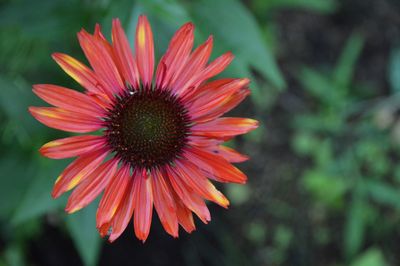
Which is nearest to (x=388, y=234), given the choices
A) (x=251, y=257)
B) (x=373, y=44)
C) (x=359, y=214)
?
(x=359, y=214)

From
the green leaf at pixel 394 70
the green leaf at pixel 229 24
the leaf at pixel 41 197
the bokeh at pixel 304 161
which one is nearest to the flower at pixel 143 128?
the leaf at pixel 41 197

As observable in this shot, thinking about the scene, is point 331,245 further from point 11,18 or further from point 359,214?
point 11,18

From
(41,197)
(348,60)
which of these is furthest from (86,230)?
(348,60)

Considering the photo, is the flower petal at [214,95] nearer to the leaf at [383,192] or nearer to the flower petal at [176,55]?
the flower petal at [176,55]

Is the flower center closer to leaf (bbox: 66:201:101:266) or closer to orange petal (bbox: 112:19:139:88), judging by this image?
orange petal (bbox: 112:19:139:88)

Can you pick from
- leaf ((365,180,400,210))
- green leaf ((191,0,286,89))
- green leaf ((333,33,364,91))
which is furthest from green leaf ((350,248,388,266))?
green leaf ((191,0,286,89))

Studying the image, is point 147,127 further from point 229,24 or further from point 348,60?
point 348,60
